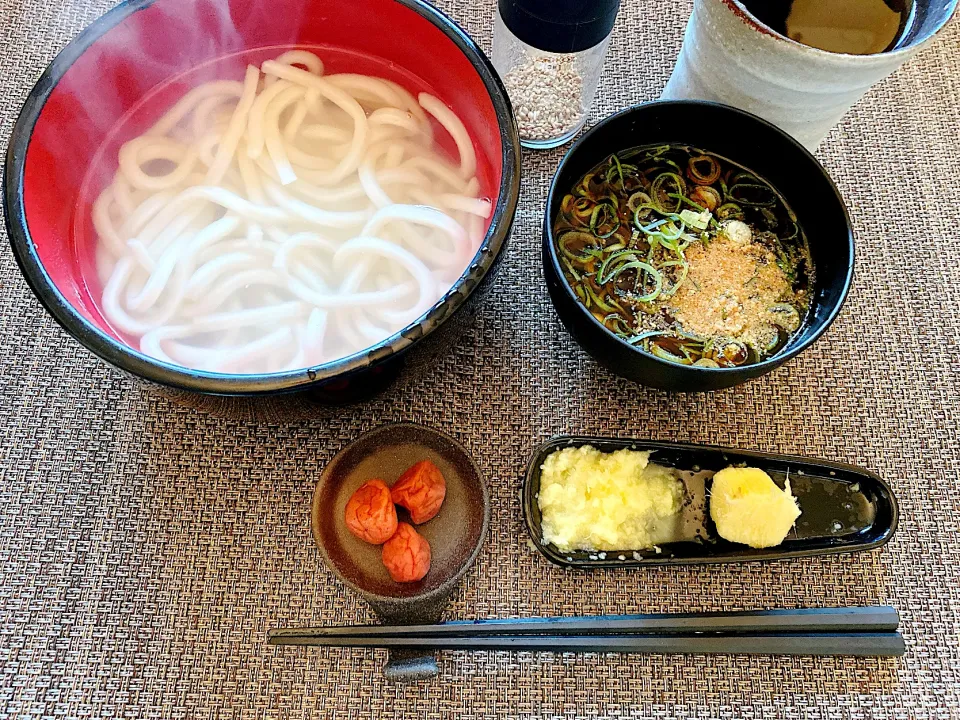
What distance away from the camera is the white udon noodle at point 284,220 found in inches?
44.9

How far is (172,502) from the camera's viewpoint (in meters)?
1.23

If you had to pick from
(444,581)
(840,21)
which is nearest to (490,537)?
(444,581)

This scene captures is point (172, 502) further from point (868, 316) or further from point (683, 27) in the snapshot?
point (683, 27)

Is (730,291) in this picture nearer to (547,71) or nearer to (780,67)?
(780,67)

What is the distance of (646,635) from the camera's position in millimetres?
1141

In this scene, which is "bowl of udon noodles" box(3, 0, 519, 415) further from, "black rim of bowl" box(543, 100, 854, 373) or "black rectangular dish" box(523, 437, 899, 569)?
"black rectangular dish" box(523, 437, 899, 569)

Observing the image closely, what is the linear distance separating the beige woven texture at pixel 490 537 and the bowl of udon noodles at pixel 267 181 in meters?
0.20

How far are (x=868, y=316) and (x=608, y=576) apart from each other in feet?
2.27

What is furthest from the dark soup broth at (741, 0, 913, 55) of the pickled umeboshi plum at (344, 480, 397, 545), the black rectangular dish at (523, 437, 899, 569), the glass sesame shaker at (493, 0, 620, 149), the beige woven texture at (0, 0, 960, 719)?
the pickled umeboshi plum at (344, 480, 397, 545)

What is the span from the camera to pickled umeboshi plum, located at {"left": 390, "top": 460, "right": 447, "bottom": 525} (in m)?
1.17

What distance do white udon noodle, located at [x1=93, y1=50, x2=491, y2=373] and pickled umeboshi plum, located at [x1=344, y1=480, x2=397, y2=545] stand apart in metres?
0.23

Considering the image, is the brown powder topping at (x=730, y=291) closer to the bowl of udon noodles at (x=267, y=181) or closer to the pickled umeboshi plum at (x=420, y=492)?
the bowl of udon noodles at (x=267, y=181)

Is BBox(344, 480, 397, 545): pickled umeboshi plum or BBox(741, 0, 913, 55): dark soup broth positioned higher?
BBox(741, 0, 913, 55): dark soup broth

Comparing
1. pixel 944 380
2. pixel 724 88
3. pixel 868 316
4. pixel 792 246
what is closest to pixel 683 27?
pixel 724 88
